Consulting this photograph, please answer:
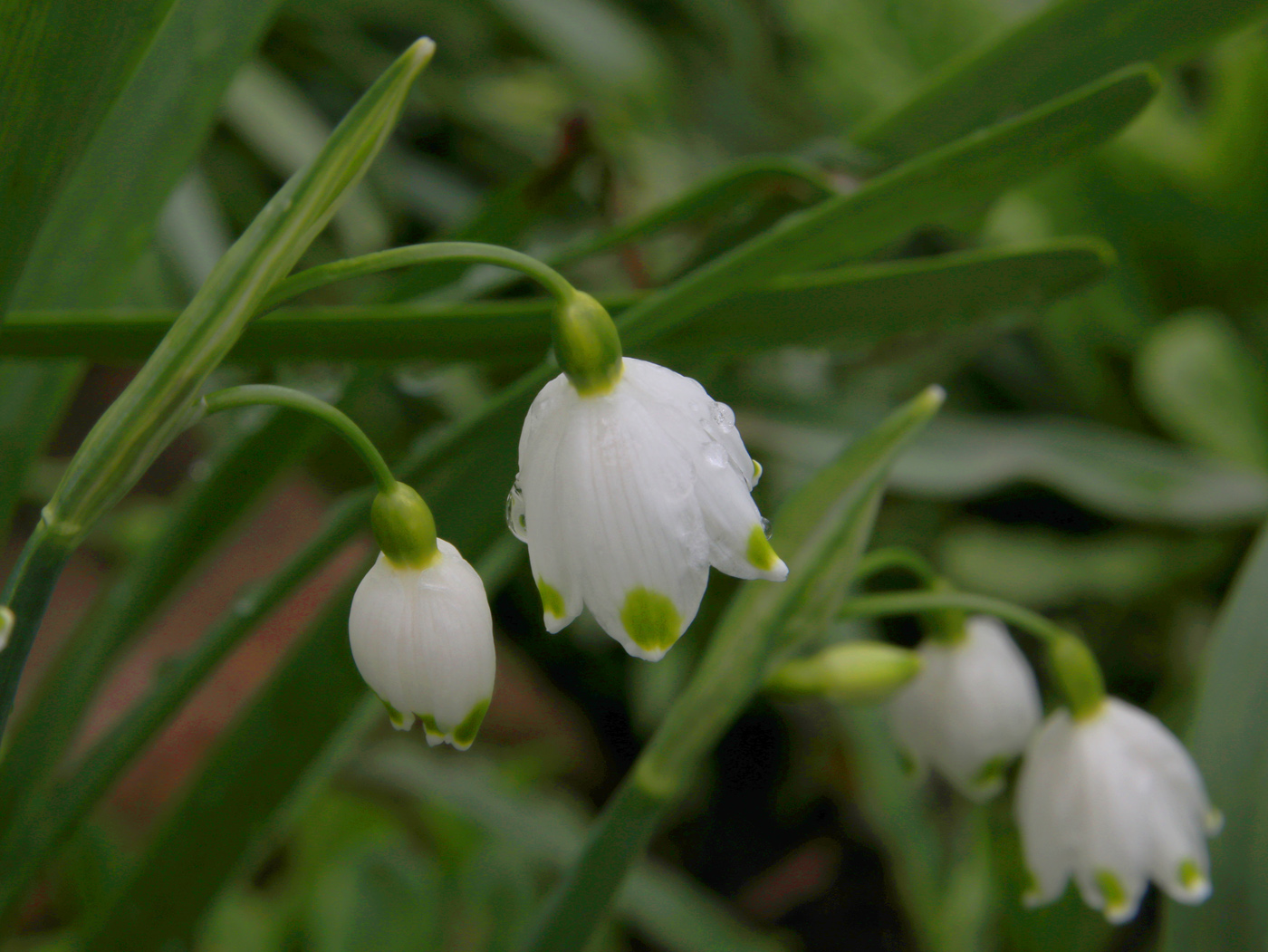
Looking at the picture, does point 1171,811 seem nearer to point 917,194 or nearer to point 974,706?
point 974,706

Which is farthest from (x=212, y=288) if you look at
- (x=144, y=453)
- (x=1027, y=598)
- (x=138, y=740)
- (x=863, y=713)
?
(x=1027, y=598)

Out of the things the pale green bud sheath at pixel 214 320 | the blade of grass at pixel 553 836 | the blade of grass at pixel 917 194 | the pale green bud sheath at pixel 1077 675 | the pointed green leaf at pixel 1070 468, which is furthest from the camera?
the pointed green leaf at pixel 1070 468

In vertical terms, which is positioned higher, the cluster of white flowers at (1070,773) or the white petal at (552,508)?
the white petal at (552,508)

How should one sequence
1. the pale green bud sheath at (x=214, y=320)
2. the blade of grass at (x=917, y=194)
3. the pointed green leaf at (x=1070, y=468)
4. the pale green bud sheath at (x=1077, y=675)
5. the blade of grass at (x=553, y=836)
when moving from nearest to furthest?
1. the pale green bud sheath at (x=214, y=320)
2. the blade of grass at (x=917, y=194)
3. the pale green bud sheath at (x=1077, y=675)
4. the blade of grass at (x=553, y=836)
5. the pointed green leaf at (x=1070, y=468)

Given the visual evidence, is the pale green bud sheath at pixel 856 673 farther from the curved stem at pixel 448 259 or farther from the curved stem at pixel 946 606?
the curved stem at pixel 448 259

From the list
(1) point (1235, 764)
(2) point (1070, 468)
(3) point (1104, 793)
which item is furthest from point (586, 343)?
(2) point (1070, 468)

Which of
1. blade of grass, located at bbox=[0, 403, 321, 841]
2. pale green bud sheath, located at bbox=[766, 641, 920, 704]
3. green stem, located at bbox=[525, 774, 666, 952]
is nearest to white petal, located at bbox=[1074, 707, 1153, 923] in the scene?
pale green bud sheath, located at bbox=[766, 641, 920, 704]

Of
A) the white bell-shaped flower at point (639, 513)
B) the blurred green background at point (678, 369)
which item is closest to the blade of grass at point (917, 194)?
the blurred green background at point (678, 369)

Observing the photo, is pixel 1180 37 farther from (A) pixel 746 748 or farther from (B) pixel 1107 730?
(A) pixel 746 748

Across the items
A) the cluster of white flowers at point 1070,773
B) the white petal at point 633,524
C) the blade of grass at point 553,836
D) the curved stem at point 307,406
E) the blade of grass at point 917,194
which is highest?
the blade of grass at point 917,194

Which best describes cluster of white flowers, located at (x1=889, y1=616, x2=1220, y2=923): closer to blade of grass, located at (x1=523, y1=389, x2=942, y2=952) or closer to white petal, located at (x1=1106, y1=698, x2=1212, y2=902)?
white petal, located at (x1=1106, y1=698, x2=1212, y2=902)
